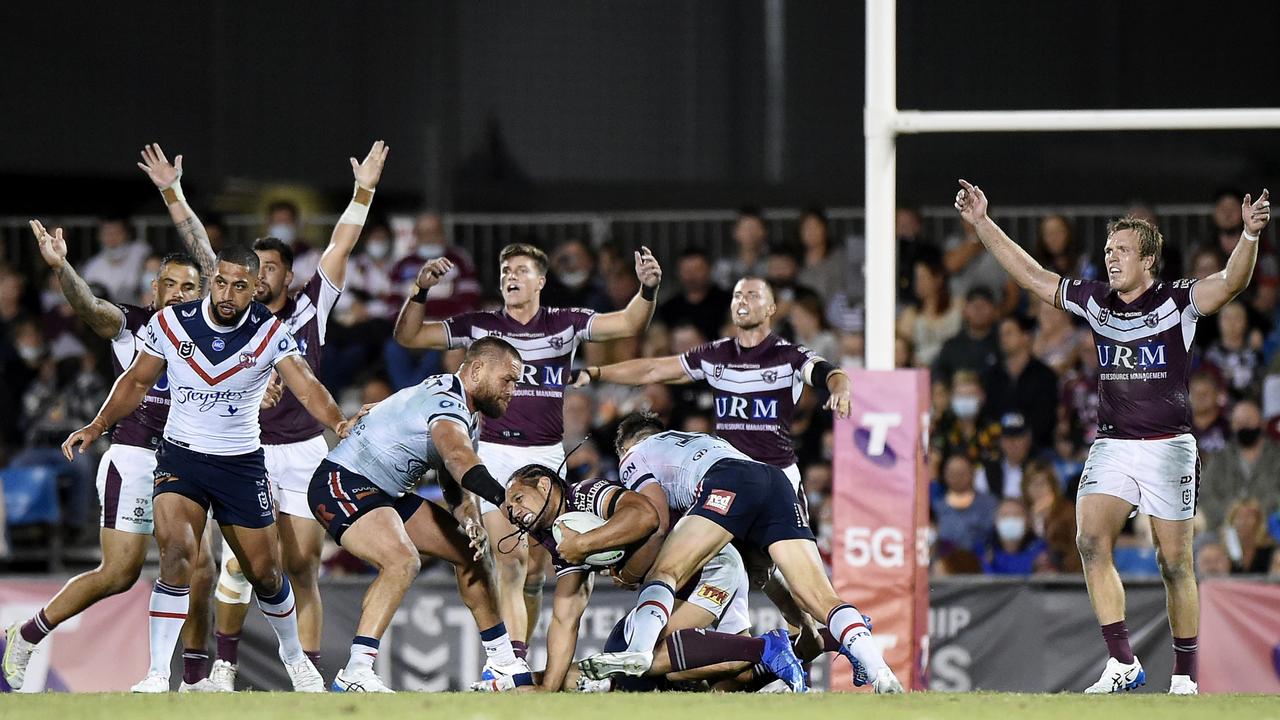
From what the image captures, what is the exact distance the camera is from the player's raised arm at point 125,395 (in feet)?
27.4

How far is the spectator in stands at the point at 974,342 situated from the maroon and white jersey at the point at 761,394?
3736 millimetres

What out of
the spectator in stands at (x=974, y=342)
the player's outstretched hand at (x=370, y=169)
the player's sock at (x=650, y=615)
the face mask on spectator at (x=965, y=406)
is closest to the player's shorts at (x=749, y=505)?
the player's sock at (x=650, y=615)

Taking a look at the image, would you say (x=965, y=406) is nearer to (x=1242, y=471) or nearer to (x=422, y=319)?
(x=1242, y=471)

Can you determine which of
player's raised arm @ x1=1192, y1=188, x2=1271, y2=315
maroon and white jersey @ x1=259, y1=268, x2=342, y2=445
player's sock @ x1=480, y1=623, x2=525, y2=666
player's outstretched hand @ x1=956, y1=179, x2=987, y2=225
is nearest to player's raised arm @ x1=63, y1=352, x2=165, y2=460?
maroon and white jersey @ x1=259, y1=268, x2=342, y2=445

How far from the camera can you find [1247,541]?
1210 centimetres

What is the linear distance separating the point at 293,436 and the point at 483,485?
2.19 meters

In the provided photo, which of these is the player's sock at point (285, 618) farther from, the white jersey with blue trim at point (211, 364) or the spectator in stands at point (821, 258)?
the spectator in stands at point (821, 258)

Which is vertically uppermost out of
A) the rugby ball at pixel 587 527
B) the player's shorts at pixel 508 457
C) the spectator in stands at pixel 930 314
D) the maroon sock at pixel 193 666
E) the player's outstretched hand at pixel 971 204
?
the player's outstretched hand at pixel 971 204

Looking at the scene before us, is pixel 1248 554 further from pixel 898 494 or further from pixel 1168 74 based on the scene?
pixel 1168 74

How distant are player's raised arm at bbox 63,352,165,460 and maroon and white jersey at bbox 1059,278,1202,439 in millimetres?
4672

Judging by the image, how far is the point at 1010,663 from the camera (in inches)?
445

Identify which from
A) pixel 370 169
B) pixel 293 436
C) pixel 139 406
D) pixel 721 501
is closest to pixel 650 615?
pixel 721 501

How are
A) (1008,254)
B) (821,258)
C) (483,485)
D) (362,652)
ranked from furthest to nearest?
(821,258) < (1008,254) < (362,652) < (483,485)

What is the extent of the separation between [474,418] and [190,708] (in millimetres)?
2064
